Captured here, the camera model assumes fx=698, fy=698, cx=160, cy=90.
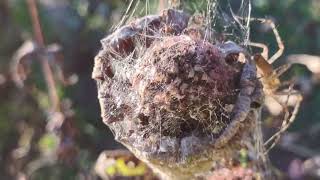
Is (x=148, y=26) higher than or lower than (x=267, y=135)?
higher

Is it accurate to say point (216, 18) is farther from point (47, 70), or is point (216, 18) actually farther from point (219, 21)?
point (47, 70)

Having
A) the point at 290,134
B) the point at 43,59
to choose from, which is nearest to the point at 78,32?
the point at 43,59

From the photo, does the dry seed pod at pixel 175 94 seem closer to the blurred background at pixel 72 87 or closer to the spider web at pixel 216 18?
the spider web at pixel 216 18

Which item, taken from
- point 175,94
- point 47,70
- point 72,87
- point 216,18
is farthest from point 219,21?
point 72,87

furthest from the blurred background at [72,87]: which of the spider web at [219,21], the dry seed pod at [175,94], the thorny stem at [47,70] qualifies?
the dry seed pod at [175,94]

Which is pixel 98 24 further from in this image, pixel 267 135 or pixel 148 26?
pixel 148 26

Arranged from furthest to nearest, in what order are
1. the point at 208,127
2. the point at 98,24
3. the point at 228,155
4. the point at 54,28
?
the point at 54,28 → the point at 98,24 → the point at 228,155 → the point at 208,127

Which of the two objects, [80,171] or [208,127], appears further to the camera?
[80,171]

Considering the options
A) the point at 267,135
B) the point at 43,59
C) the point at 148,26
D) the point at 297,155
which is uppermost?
the point at 148,26
